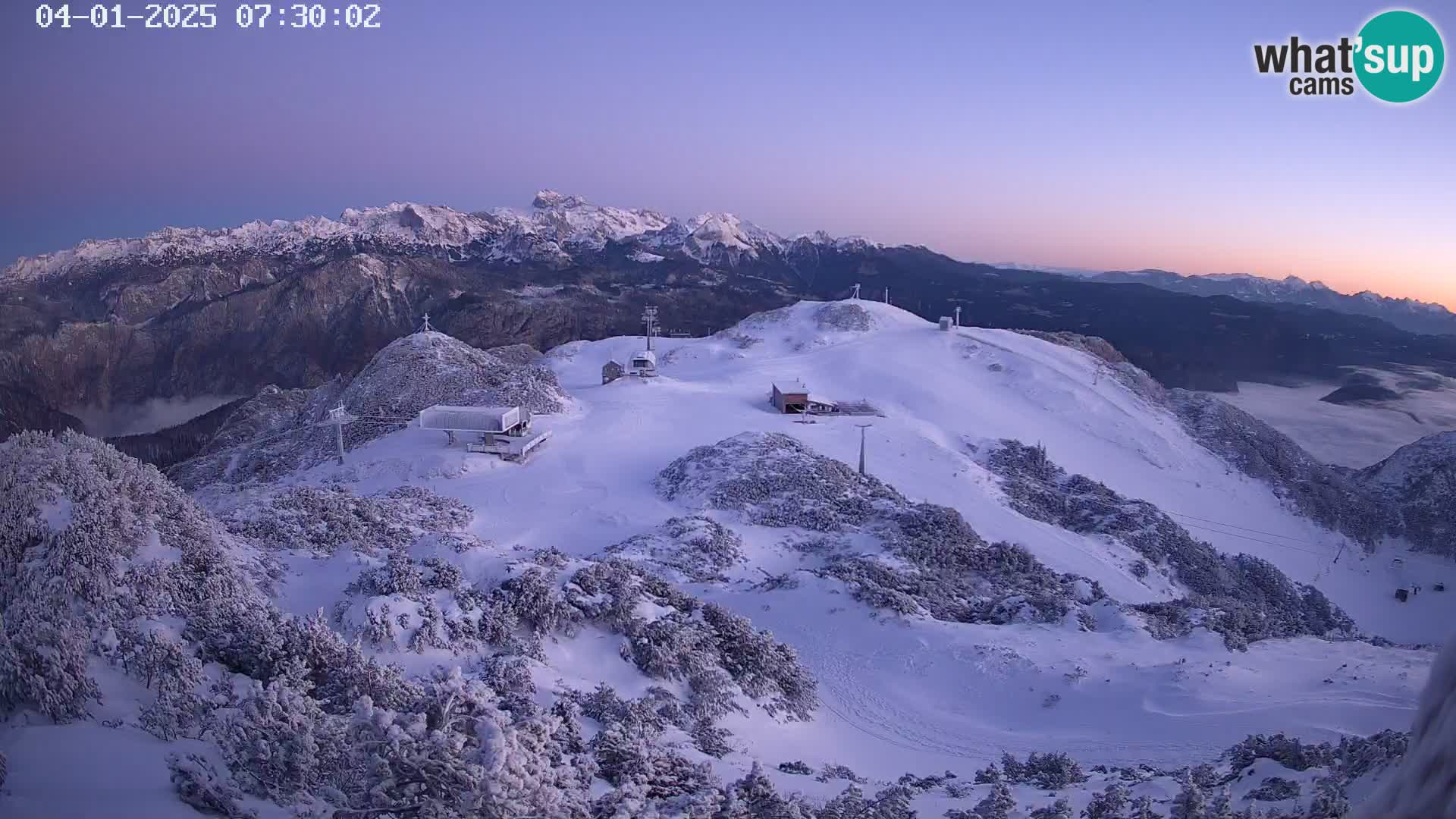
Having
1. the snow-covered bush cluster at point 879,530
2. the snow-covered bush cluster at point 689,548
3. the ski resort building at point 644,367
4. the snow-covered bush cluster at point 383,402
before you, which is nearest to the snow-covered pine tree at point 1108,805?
the snow-covered bush cluster at point 879,530

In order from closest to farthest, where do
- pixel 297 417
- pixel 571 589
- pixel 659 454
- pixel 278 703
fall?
pixel 278 703
pixel 571 589
pixel 659 454
pixel 297 417

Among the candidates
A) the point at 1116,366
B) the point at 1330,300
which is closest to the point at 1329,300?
the point at 1330,300

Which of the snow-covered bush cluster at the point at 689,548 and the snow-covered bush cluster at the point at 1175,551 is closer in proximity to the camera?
the snow-covered bush cluster at the point at 689,548

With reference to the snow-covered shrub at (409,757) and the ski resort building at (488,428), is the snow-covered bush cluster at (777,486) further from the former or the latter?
the snow-covered shrub at (409,757)

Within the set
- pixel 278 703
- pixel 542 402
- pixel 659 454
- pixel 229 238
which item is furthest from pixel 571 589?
pixel 229 238

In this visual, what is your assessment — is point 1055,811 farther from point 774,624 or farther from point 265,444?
point 265,444

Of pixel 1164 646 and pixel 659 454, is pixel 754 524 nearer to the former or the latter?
pixel 659 454
